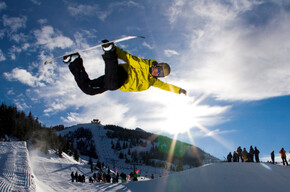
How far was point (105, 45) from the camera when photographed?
4.81 metres

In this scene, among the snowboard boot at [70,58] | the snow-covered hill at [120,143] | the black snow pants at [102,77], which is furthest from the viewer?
the snow-covered hill at [120,143]

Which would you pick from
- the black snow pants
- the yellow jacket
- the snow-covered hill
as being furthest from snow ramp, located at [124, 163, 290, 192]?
the snow-covered hill

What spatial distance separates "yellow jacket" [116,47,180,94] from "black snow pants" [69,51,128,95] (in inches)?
6.1

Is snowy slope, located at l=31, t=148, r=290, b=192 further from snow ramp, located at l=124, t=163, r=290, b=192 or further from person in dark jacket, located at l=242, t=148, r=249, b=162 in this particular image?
person in dark jacket, located at l=242, t=148, r=249, b=162

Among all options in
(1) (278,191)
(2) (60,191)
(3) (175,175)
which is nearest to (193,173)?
(3) (175,175)

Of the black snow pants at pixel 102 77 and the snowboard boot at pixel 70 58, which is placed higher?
the snowboard boot at pixel 70 58

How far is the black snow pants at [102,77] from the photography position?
5.05 m

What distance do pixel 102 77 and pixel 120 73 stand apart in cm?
70

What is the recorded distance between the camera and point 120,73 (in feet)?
17.7

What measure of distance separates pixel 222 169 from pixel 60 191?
31.9 ft

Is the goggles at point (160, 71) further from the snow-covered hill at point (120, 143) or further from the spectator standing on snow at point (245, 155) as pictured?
the snow-covered hill at point (120, 143)

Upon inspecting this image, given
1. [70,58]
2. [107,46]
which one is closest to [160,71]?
[107,46]

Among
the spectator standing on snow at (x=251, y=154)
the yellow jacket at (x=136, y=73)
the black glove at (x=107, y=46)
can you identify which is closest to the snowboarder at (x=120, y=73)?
the yellow jacket at (x=136, y=73)

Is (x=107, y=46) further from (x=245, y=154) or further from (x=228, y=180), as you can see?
(x=245, y=154)
